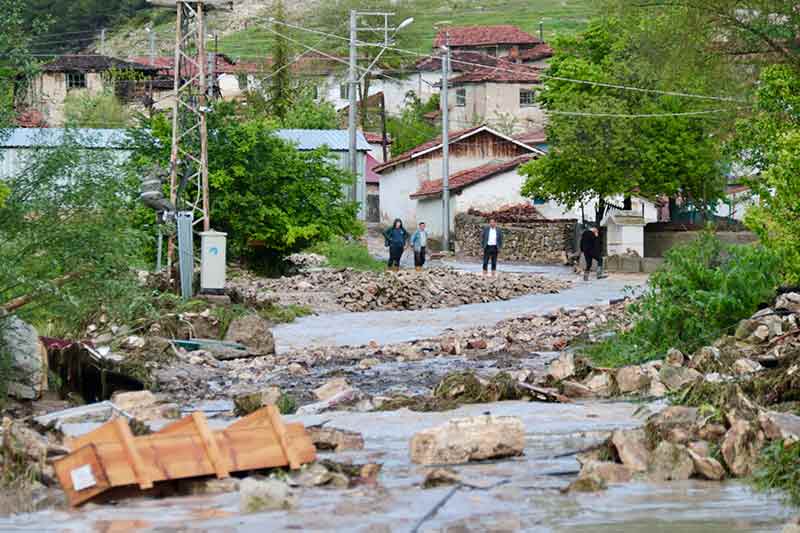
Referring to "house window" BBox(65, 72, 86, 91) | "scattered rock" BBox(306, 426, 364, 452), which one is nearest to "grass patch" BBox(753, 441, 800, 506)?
"scattered rock" BBox(306, 426, 364, 452)

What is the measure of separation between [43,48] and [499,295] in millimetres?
105999

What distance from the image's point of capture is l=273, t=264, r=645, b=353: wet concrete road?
26969 mm

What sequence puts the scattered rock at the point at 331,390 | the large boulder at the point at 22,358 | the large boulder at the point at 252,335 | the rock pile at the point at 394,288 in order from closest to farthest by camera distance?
the scattered rock at the point at 331,390 < the large boulder at the point at 22,358 < the large boulder at the point at 252,335 < the rock pile at the point at 394,288

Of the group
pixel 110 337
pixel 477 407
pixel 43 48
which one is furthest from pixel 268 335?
pixel 43 48

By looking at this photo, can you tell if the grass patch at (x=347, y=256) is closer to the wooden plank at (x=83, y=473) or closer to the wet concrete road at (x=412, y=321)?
the wet concrete road at (x=412, y=321)

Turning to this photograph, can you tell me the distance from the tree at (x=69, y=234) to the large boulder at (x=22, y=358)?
0.21 meters

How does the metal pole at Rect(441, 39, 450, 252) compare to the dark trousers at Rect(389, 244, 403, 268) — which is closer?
the dark trousers at Rect(389, 244, 403, 268)

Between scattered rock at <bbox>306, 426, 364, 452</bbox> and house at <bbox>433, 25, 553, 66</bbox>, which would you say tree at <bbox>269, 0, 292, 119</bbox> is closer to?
house at <bbox>433, 25, 553, 66</bbox>

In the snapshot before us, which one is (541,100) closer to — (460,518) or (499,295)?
(499,295)

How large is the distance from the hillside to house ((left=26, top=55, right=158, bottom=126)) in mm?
29144

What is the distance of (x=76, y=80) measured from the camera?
93188 millimetres

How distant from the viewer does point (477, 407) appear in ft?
52.5

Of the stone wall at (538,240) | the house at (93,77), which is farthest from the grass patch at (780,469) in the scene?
the house at (93,77)

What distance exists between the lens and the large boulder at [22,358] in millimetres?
17531
